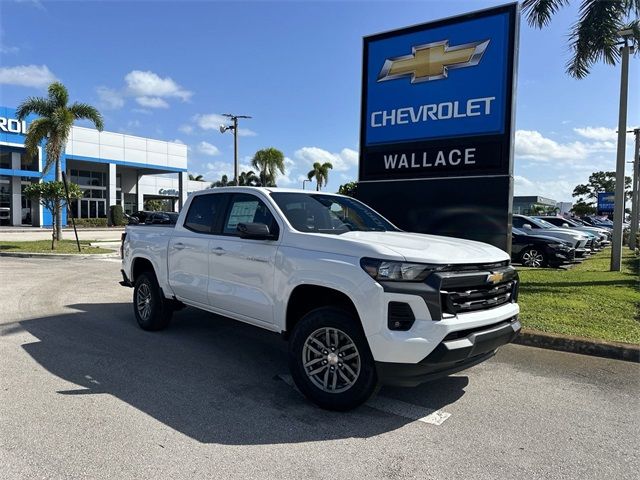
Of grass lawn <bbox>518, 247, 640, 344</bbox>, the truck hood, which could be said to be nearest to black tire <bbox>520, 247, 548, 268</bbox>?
grass lawn <bbox>518, 247, 640, 344</bbox>

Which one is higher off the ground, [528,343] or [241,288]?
[241,288]

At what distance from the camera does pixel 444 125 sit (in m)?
8.20

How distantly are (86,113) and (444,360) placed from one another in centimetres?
2465

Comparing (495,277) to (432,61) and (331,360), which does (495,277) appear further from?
(432,61)

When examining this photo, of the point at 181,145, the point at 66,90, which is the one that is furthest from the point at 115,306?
the point at 181,145

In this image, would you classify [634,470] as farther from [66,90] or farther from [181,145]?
[181,145]

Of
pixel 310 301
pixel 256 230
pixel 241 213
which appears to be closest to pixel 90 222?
pixel 241 213

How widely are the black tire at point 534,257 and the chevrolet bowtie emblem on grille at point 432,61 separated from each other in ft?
28.0

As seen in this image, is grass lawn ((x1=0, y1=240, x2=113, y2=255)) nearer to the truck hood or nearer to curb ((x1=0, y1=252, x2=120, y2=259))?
curb ((x1=0, y1=252, x2=120, y2=259))

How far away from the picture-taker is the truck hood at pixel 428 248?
381cm

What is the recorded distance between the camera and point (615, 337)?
19.5 ft

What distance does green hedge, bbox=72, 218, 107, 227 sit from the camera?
135 feet

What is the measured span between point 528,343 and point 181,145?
46.2 meters

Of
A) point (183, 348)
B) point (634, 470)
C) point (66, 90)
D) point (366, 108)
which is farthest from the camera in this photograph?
point (66, 90)
